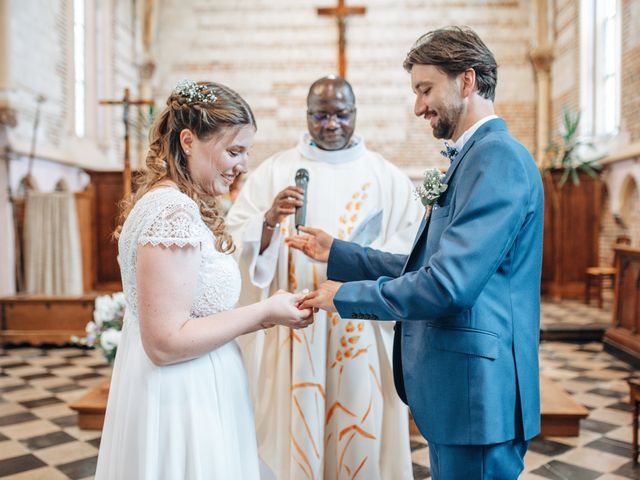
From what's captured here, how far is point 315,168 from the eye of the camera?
2832 mm

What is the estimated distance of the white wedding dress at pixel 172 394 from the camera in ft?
4.71

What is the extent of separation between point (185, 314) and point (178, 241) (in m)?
0.18

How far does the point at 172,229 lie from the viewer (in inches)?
55.1

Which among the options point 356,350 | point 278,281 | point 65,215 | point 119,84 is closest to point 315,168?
point 278,281

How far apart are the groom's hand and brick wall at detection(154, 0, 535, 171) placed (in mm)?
10566

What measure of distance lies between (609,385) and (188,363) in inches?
178

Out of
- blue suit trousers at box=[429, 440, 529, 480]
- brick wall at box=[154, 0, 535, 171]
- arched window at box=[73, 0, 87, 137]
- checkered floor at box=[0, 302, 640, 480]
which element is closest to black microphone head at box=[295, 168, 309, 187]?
blue suit trousers at box=[429, 440, 529, 480]

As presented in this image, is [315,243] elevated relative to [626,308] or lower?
elevated

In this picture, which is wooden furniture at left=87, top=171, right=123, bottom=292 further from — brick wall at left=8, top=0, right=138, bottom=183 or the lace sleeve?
the lace sleeve

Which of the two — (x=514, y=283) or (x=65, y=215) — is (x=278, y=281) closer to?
(x=514, y=283)

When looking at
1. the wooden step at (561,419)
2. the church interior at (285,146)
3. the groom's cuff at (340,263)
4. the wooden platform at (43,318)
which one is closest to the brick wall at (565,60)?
the church interior at (285,146)

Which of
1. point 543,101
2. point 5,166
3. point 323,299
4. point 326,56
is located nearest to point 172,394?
point 323,299

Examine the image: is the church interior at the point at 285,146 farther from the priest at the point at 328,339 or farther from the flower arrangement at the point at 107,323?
the priest at the point at 328,339

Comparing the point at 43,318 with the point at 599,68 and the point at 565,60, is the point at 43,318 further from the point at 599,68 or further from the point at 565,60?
the point at 565,60
